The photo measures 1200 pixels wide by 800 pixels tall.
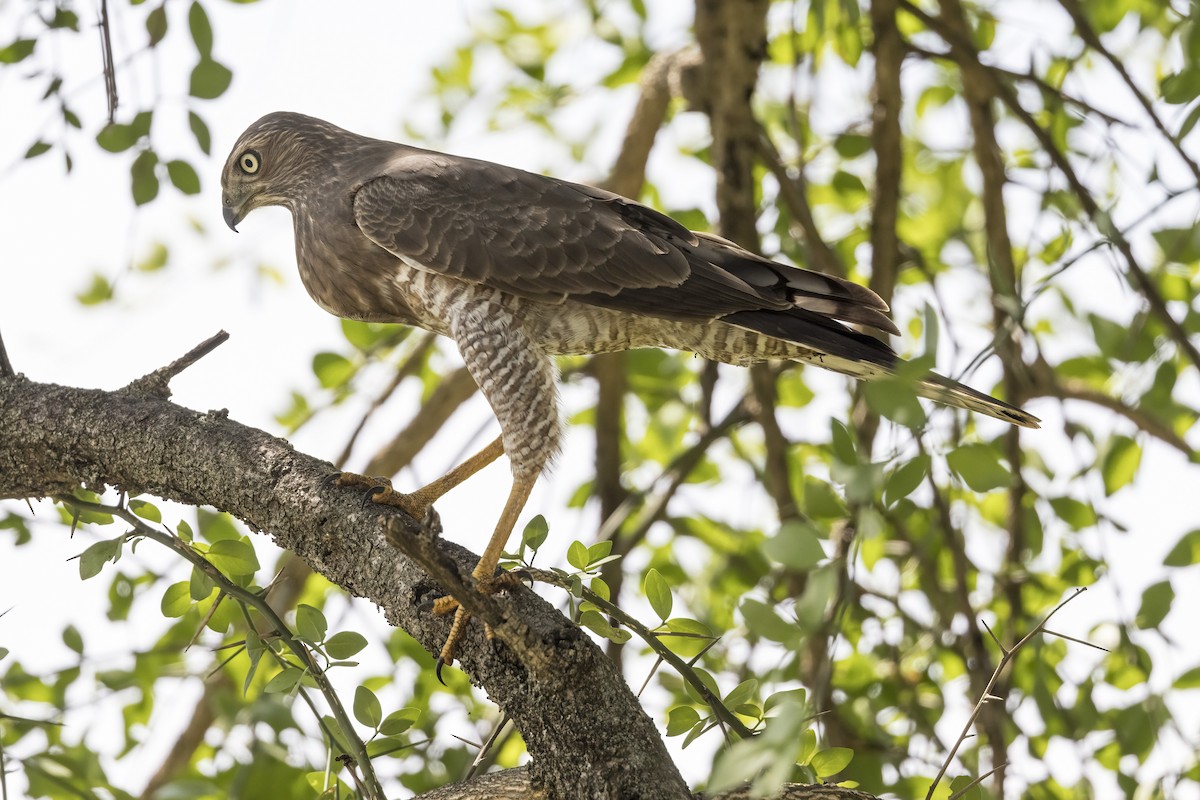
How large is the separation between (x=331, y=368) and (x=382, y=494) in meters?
2.06

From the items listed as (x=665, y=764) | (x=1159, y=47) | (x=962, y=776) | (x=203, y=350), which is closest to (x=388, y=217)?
(x=203, y=350)

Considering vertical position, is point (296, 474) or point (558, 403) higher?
point (558, 403)

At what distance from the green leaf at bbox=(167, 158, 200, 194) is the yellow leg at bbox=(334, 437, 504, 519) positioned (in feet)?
3.85

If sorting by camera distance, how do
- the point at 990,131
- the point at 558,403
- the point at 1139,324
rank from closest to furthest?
A: the point at 558,403, the point at 1139,324, the point at 990,131

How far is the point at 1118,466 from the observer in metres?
4.04

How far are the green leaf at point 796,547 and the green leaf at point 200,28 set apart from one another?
2.52 m

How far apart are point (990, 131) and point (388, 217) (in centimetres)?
279

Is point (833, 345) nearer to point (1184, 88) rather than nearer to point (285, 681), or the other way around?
point (1184, 88)

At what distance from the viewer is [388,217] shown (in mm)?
3479

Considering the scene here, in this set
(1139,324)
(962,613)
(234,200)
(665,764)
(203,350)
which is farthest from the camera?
(962,613)

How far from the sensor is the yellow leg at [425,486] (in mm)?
3014

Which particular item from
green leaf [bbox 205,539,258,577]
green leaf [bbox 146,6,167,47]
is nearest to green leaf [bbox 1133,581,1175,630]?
green leaf [bbox 205,539,258,577]

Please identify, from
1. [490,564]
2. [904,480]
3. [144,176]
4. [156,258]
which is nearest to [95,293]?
[156,258]

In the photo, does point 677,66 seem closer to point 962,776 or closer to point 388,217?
point 388,217
